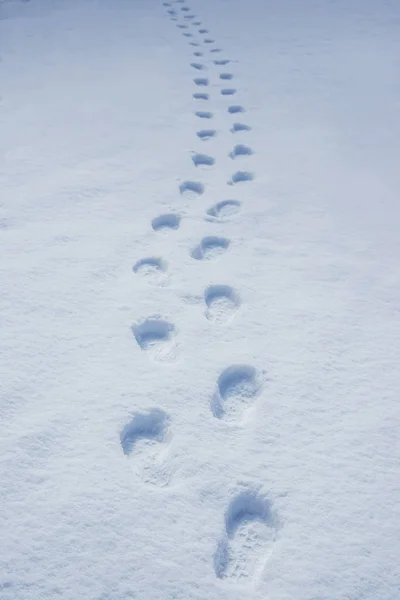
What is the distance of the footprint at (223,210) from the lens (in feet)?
5.80

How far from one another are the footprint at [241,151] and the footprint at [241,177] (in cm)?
17

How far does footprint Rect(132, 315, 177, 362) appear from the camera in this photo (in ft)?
4.18

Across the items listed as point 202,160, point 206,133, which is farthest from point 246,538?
point 206,133

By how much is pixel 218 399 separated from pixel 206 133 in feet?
5.03

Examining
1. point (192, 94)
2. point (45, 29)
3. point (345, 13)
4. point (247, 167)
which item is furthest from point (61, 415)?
point (345, 13)

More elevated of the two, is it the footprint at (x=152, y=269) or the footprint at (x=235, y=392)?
the footprint at (x=152, y=269)

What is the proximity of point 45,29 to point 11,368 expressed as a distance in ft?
10.3

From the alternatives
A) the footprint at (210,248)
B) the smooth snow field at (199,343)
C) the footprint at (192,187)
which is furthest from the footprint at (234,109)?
the footprint at (210,248)

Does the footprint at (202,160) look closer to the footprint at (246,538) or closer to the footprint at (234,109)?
the footprint at (234,109)

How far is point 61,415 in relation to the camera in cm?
111

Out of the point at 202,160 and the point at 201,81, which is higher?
the point at 201,81

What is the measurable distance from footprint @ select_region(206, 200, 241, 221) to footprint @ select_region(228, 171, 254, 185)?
171 mm

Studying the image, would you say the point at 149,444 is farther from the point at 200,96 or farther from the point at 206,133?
the point at 200,96

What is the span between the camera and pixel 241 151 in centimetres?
220
